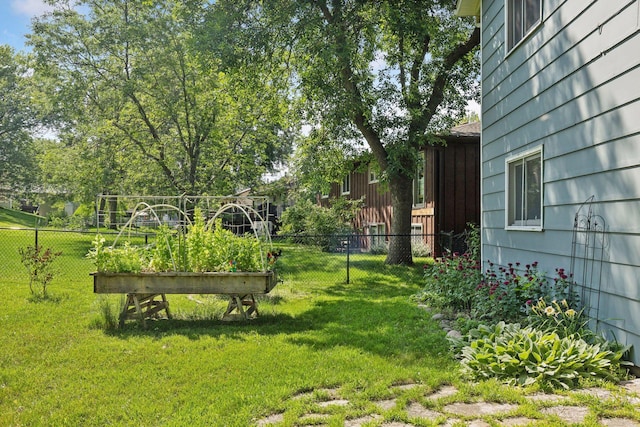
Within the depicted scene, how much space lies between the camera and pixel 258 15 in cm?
1045

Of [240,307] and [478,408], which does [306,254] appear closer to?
[240,307]

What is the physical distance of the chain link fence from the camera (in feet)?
35.0

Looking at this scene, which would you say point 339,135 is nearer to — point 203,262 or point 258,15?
point 258,15

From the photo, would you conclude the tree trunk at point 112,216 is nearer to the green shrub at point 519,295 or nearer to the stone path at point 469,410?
the stone path at point 469,410

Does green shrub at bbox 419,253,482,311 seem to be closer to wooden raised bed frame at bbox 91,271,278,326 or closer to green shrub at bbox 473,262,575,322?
green shrub at bbox 473,262,575,322

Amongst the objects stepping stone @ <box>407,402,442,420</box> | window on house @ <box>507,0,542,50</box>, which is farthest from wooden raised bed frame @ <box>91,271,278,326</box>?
window on house @ <box>507,0,542,50</box>

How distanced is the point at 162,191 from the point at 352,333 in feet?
37.3

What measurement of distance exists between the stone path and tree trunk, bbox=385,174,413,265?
8.35 metres

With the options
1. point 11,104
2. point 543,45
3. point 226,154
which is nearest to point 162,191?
point 226,154

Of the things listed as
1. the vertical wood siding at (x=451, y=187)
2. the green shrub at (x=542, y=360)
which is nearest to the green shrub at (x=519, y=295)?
the green shrub at (x=542, y=360)

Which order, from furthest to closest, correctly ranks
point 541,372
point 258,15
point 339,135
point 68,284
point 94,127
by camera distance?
1. point 94,127
2. point 339,135
3. point 258,15
4. point 68,284
5. point 541,372

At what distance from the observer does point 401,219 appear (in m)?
12.1

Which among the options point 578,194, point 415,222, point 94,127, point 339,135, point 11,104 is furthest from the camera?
point 11,104

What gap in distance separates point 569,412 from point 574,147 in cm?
268
